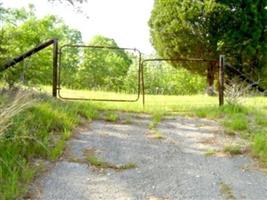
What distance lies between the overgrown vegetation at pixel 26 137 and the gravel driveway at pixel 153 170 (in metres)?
0.18

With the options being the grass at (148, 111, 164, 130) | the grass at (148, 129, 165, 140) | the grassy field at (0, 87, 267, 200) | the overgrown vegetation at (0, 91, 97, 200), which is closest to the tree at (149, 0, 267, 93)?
the grassy field at (0, 87, 267, 200)

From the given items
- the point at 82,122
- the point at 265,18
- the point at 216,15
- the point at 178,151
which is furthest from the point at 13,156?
the point at 265,18

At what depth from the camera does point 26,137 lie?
516 centimetres

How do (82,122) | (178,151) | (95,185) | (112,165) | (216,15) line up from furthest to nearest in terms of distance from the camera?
(216,15) → (82,122) → (178,151) → (112,165) → (95,185)

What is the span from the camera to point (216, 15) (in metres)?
17.0

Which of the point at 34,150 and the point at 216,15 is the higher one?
the point at 216,15

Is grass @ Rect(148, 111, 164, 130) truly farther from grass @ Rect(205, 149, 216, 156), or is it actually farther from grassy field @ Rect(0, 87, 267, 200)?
grass @ Rect(205, 149, 216, 156)

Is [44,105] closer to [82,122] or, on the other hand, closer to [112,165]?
[82,122]

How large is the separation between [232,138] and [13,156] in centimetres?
317

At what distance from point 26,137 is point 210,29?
12816 millimetres

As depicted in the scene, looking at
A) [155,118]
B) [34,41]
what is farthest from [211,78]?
[34,41]

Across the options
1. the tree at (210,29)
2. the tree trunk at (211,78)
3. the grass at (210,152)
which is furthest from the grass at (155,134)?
the tree at (210,29)

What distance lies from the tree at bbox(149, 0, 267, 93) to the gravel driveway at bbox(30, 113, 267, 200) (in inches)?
403

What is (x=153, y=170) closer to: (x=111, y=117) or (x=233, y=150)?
(x=233, y=150)
